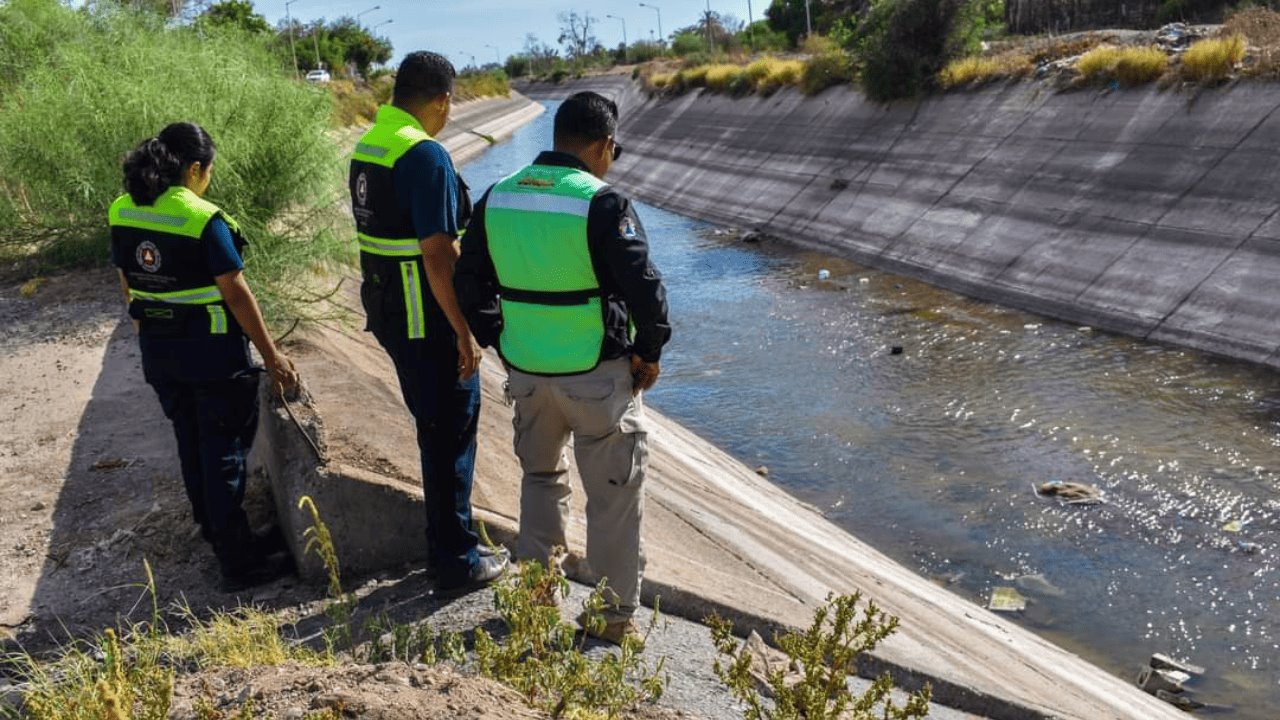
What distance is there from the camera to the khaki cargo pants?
4219 mm

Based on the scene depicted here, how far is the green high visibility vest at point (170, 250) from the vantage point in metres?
4.91

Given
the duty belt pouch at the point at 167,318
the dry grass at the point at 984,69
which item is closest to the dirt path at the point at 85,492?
the duty belt pouch at the point at 167,318

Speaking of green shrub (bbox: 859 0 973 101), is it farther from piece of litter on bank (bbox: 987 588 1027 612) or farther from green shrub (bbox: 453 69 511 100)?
green shrub (bbox: 453 69 511 100)

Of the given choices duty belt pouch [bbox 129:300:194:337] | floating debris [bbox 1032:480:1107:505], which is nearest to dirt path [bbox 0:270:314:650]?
duty belt pouch [bbox 129:300:194:337]

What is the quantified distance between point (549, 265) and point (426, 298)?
70 centimetres

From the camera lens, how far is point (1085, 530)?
377 inches

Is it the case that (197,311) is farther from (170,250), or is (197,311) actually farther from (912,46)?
(912,46)

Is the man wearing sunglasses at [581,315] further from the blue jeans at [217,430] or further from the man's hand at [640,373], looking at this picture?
the blue jeans at [217,430]

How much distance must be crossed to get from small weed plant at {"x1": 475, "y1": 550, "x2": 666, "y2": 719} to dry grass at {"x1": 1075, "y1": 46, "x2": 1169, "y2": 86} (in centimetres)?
1796

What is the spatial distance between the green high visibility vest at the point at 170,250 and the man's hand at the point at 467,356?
3.63ft

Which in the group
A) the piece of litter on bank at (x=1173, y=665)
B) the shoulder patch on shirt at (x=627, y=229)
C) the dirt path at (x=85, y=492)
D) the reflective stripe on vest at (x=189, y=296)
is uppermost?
the shoulder patch on shirt at (x=627, y=229)

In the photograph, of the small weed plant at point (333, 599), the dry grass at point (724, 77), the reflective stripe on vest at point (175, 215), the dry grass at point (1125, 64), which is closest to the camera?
the small weed plant at point (333, 599)

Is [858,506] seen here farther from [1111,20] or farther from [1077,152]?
[1111,20]

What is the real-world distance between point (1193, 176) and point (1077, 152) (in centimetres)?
285
